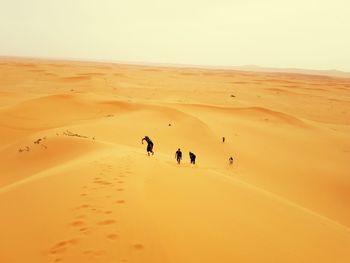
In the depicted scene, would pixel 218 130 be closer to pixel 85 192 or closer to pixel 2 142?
pixel 2 142

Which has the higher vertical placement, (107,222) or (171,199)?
(107,222)

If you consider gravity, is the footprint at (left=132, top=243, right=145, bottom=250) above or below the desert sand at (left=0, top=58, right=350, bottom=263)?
above

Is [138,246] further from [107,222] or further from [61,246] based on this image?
[61,246]

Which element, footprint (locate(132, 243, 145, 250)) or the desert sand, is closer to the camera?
footprint (locate(132, 243, 145, 250))

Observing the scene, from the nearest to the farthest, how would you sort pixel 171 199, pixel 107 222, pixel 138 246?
pixel 138 246, pixel 107 222, pixel 171 199

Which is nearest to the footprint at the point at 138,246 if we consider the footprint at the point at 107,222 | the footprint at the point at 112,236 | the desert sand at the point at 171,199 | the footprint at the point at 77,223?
the desert sand at the point at 171,199

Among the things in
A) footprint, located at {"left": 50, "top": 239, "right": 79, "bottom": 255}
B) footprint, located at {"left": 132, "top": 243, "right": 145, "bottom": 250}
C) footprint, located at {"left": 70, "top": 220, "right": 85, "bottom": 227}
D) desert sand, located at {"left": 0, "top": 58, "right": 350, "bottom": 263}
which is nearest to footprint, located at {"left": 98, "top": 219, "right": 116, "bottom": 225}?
desert sand, located at {"left": 0, "top": 58, "right": 350, "bottom": 263}

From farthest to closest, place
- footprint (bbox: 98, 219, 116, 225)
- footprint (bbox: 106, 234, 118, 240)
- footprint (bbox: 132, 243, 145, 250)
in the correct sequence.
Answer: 1. footprint (bbox: 98, 219, 116, 225)
2. footprint (bbox: 106, 234, 118, 240)
3. footprint (bbox: 132, 243, 145, 250)

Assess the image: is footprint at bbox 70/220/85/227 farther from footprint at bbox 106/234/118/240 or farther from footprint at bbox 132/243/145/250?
footprint at bbox 132/243/145/250

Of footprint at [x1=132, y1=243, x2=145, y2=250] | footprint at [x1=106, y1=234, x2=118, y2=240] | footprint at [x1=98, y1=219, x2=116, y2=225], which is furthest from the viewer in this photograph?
footprint at [x1=98, y1=219, x2=116, y2=225]

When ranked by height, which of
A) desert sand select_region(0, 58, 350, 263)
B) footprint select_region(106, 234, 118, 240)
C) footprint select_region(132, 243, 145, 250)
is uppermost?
footprint select_region(106, 234, 118, 240)

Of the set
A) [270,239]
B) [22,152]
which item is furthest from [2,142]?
[270,239]

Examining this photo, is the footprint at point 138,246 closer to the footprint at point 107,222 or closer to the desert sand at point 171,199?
the desert sand at point 171,199

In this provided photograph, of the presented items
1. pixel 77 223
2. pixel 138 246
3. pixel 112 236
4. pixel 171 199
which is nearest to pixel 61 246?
pixel 77 223
